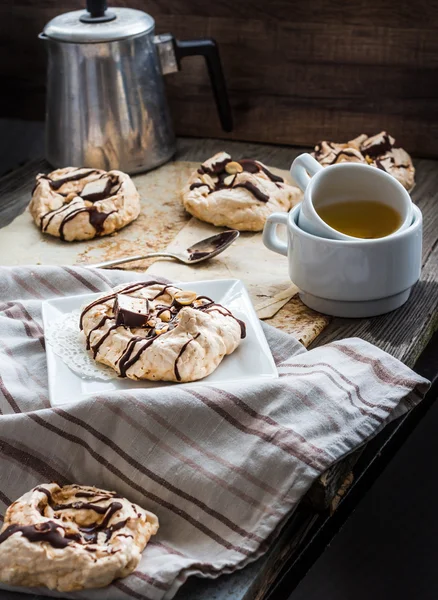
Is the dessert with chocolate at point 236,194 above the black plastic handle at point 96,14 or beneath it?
beneath

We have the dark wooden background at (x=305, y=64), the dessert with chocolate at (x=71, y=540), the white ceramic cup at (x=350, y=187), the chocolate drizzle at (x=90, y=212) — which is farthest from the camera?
the dark wooden background at (x=305, y=64)

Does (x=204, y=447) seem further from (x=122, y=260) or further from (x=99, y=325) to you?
(x=122, y=260)

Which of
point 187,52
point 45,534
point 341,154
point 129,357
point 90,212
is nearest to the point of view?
point 45,534

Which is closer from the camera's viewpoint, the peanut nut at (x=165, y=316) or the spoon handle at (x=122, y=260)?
the peanut nut at (x=165, y=316)

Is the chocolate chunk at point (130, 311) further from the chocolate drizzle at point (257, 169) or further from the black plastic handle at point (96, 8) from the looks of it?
the black plastic handle at point (96, 8)

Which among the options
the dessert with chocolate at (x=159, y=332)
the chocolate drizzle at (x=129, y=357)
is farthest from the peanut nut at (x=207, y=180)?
the chocolate drizzle at (x=129, y=357)

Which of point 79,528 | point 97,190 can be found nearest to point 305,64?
point 97,190
